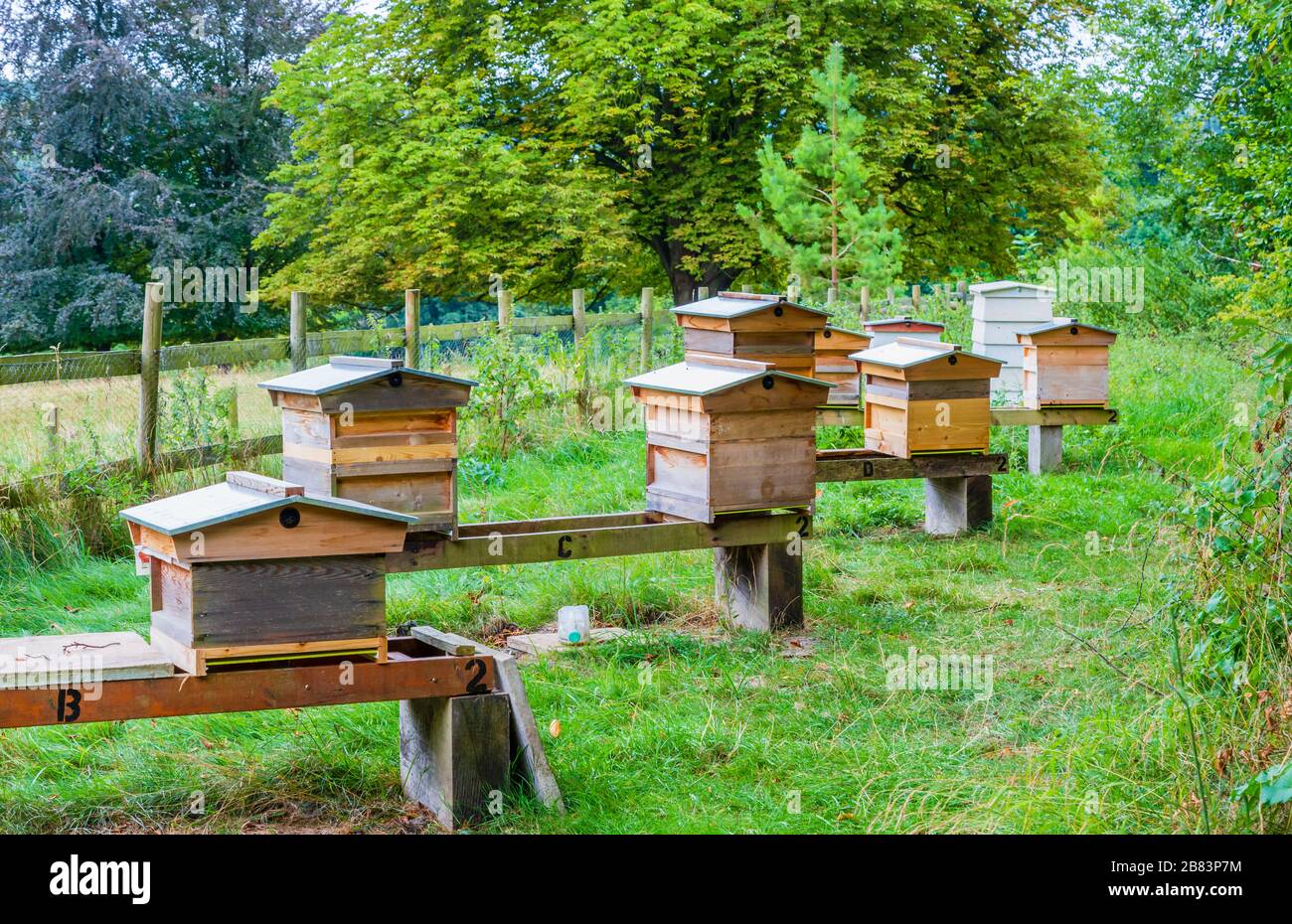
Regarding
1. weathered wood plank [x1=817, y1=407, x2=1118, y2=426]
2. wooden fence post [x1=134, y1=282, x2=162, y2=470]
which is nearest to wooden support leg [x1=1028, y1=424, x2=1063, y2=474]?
weathered wood plank [x1=817, y1=407, x2=1118, y2=426]

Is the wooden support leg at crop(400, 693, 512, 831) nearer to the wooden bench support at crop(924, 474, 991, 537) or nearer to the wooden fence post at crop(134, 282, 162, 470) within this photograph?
the wooden bench support at crop(924, 474, 991, 537)

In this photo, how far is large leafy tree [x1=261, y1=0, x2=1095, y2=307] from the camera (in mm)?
24812

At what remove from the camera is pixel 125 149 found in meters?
30.7

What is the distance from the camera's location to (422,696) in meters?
4.29

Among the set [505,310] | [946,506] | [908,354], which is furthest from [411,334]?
[946,506]

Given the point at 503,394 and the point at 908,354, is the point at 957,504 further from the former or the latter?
the point at 503,394

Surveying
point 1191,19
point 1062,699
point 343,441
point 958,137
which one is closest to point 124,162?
point 958,137

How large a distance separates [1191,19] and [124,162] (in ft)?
75.4

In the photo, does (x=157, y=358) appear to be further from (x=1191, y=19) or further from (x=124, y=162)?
(x=124, y=162)

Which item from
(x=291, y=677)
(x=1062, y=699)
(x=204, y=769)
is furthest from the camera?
(x=1062, y=699)

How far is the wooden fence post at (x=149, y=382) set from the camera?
9.66 meters

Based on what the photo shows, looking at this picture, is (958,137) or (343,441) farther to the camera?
(958,137)

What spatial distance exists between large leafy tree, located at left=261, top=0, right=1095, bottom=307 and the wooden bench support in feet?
51.5

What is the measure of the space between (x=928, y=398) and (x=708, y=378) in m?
2.54
